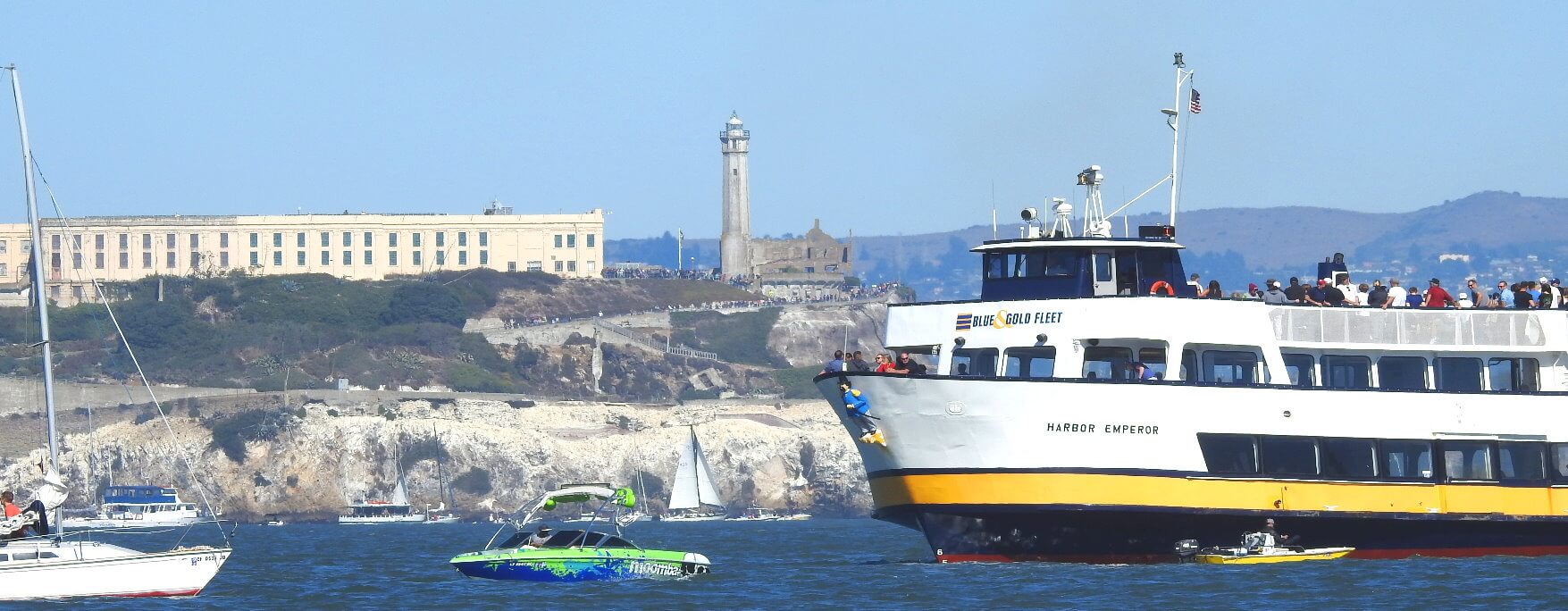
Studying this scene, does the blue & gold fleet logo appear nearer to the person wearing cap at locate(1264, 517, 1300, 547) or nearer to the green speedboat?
the person wearing cap at locate(1264, 517, 1300, 547)

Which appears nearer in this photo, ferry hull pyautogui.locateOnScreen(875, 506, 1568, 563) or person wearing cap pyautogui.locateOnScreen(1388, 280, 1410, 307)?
ferry hull pyautogui.locateOnScreen(875, 506, 1568, 563)

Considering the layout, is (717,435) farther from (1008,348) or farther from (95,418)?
(1008,348)

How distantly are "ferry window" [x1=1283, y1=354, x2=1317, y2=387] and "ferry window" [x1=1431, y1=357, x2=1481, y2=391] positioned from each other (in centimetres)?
243

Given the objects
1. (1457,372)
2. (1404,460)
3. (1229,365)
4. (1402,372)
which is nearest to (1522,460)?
(1457,372)

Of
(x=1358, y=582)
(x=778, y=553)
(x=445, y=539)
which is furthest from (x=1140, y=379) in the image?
(x=445, y=539)

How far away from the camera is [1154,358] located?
136 ft

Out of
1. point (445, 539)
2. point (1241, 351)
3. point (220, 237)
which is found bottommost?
point (445, 539)

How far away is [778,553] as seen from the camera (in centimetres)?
6266

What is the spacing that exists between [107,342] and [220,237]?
21.3 metres

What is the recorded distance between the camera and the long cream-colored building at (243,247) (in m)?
175

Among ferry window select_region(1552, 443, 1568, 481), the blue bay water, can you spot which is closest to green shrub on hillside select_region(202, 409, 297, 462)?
the blue bay water

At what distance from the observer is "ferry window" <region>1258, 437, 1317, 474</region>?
133 feet

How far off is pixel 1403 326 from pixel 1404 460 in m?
2.55

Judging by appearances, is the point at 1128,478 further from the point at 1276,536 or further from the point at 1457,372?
the point at 1457,372
